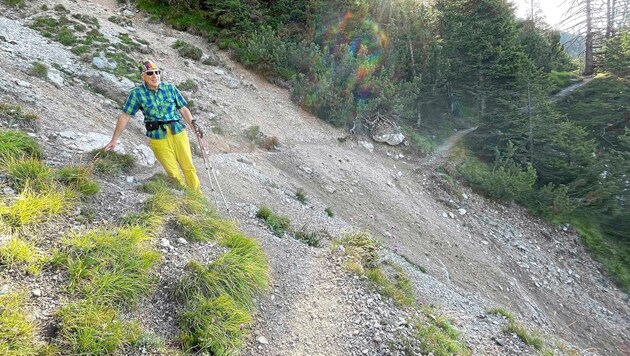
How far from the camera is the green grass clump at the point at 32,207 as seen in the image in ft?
12.6

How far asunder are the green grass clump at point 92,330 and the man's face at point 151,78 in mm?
3584

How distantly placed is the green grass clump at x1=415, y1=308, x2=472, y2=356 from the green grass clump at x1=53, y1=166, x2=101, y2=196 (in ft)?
16.5

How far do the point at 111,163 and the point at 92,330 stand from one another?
3850 mm

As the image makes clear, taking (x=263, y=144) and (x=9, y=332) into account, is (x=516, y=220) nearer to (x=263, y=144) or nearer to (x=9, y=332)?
(x=263, y=144)

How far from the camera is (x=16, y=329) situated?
9.49ft

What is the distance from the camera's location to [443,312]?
6.75 m

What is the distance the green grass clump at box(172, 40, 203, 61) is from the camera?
51.0 feet

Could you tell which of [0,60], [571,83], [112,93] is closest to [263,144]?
[112,93]

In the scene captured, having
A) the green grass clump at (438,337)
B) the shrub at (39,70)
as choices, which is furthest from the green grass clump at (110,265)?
the shrub at (39,70)

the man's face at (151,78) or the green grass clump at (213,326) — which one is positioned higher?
the man's face at (151,78)

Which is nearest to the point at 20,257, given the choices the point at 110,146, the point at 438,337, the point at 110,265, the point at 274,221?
the point at 110,265

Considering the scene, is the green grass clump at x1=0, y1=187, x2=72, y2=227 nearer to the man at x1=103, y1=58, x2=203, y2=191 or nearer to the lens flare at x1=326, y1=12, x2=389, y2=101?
the man at x1=103, y1=58, x2=203, y2=191

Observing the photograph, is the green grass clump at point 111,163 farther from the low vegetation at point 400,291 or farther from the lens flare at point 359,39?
the lens flare at point 359,39

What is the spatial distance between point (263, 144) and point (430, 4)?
18.0 m
